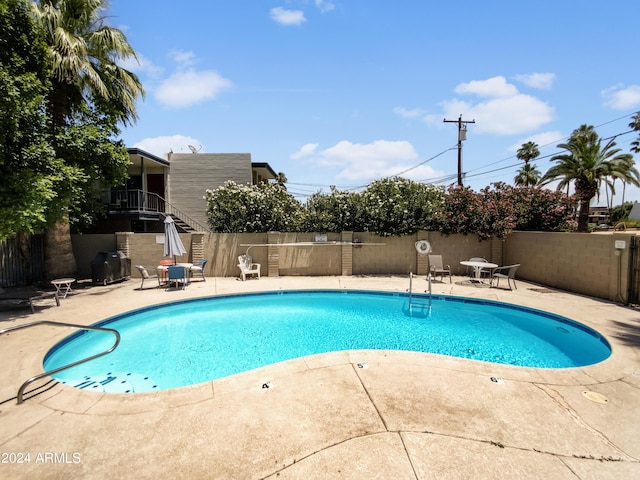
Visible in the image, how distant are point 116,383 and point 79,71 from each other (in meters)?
10.1

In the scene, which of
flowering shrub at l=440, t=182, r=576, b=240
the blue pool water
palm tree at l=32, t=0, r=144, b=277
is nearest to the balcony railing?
palm tree at l=32, t=0, r=144, b=277

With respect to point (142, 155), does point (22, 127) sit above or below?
below

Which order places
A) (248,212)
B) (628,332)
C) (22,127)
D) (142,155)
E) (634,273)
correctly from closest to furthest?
(628,332)
(22,127)
(634,273)
(248,212)
(142,155)

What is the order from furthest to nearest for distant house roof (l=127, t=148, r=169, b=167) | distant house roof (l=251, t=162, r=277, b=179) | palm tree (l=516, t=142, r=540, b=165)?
1. palm tree (l=516, t=142, r=540, b=165)
2. distant house roof (l=251, t=162, r=277, b=179)
3. distant house roof (l=127, t=148, r=169, b=167)

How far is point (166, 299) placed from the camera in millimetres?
9703

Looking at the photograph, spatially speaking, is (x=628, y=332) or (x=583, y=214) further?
(x=583, y=214)

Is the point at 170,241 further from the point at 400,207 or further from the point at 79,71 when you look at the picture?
the point at 400,207

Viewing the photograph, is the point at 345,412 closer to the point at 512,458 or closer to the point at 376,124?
the point at 512,458

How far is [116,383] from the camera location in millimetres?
5359

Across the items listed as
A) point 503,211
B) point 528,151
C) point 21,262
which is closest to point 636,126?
point 528,151

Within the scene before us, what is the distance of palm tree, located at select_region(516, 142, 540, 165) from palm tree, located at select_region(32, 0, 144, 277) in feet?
160

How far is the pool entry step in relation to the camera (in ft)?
17.0

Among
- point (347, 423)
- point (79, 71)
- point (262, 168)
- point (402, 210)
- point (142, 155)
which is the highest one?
point (79, 71)

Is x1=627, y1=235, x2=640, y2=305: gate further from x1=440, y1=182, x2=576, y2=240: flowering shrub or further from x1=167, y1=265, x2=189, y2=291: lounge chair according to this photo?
x1=167, y1=265, x2=189, y2=291: lounge chair
